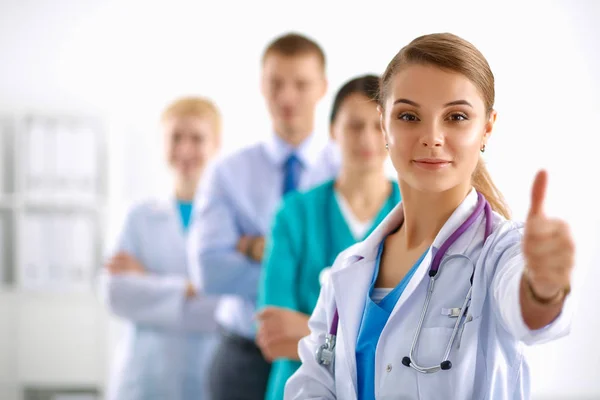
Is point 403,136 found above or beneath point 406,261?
above

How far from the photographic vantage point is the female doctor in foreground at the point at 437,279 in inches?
42.4

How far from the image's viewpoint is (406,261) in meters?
1.24

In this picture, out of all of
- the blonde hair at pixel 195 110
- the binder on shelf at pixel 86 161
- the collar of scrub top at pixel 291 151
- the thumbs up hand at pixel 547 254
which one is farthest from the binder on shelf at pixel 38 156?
the thumbs up hand at pixel 547 254

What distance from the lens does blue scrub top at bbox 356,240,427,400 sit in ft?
3.85

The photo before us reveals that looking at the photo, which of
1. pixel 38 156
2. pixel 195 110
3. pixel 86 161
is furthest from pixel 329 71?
pixel 38 156

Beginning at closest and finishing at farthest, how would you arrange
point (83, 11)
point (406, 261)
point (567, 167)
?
1. point (406, 261)
2. point (567, 167)
3. point (83, 11)

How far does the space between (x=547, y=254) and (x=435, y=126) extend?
0.30 metres

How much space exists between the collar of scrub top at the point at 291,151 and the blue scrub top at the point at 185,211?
834 millimetres

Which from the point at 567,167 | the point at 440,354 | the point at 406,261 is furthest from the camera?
the point at 567,167

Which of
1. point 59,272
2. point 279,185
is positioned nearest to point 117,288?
point 279,185

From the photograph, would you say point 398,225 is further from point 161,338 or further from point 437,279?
point 161,338

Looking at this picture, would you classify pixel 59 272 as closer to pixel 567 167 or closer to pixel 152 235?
pixel 152 235

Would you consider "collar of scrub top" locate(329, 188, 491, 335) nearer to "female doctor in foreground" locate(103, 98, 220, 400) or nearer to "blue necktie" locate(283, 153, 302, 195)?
"blue necktie" locate(283, 153, 302, 195)

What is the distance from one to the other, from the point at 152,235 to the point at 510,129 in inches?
82.5
